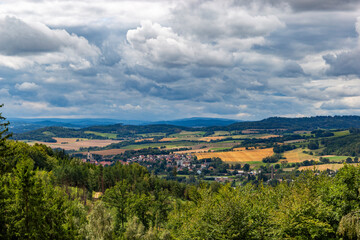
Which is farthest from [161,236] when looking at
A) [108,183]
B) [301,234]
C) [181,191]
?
[181,191]

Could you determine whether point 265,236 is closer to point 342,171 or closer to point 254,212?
point 254,212

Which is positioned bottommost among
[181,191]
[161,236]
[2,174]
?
[181,191]

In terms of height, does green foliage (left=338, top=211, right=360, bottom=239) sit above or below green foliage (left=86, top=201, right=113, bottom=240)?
above

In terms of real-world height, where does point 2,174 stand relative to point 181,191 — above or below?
above

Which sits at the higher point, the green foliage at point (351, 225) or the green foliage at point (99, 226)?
the green foliage at point (351, 225)

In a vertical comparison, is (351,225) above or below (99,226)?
above

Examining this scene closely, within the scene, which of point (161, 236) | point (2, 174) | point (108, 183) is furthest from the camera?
point (108, 183)

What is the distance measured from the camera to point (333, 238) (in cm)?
3872

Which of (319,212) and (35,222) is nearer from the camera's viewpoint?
(35,222)

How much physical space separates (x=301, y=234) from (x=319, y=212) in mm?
3614

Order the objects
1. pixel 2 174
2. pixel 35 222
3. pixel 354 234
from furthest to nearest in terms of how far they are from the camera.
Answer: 1. pixel 2 174
2. pixel 35 222
3. pixel 354 234

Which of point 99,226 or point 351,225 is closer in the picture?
point 351,225

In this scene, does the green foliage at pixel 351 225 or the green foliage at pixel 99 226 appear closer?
the green foliage at pixel 351 225

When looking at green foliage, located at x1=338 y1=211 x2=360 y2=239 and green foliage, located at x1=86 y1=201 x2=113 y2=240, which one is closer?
green foliage, located at x1=338 y1=211 x2=360 y2=239
